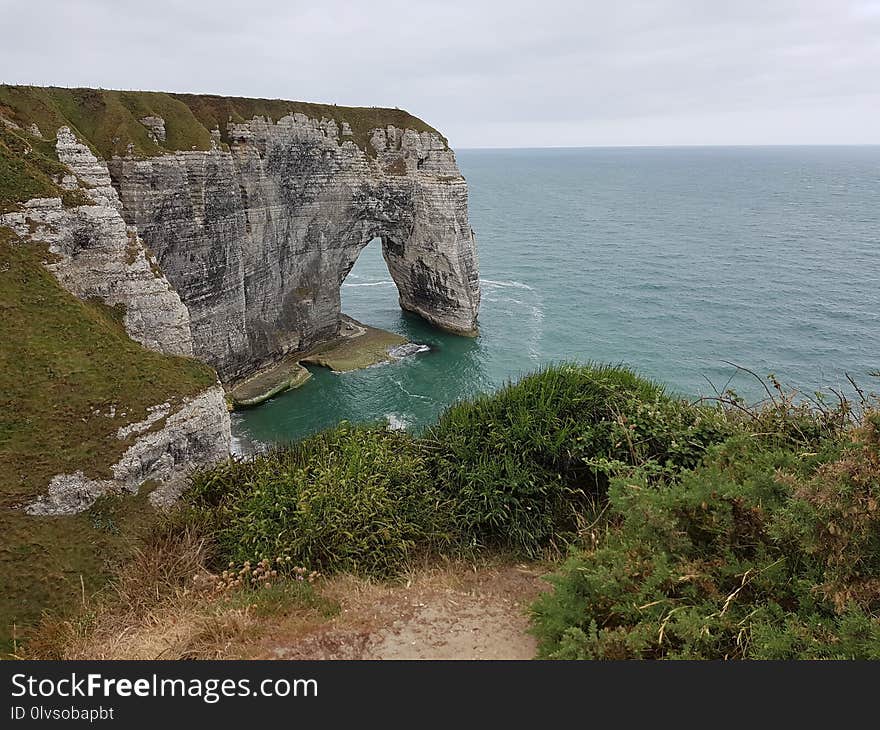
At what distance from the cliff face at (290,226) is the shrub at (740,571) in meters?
32.1

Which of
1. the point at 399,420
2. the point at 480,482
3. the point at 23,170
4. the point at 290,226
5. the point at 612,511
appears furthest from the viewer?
the point at 290,226

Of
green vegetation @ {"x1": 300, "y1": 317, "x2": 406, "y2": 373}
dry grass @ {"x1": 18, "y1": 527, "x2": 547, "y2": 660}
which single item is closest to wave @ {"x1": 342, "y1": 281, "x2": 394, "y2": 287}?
green vegetation @ {"x1": 300, "y1": 317, "x2": 406, "y2": 373}

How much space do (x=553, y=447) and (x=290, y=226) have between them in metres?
36.1

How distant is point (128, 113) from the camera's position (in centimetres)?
3259

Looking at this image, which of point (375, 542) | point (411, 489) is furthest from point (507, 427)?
point (375, 542)

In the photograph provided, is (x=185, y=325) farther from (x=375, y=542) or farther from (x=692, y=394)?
(x=692, y=394)

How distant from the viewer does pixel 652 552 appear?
252 inches

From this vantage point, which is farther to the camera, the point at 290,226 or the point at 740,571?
the point at 290,226

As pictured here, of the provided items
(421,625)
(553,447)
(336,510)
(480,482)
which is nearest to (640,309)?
(553,447)

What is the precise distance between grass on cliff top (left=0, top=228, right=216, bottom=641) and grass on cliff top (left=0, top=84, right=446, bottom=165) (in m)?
10.2

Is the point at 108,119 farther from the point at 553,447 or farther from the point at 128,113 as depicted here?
the point at 553,447

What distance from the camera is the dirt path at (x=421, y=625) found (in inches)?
278

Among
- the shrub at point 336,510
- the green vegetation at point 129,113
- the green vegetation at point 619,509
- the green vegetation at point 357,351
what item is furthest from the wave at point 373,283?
the shrub at point 336,510

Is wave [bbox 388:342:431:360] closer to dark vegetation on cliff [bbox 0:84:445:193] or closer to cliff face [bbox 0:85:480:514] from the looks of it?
cliff face [bbox 0:85:480:514]
